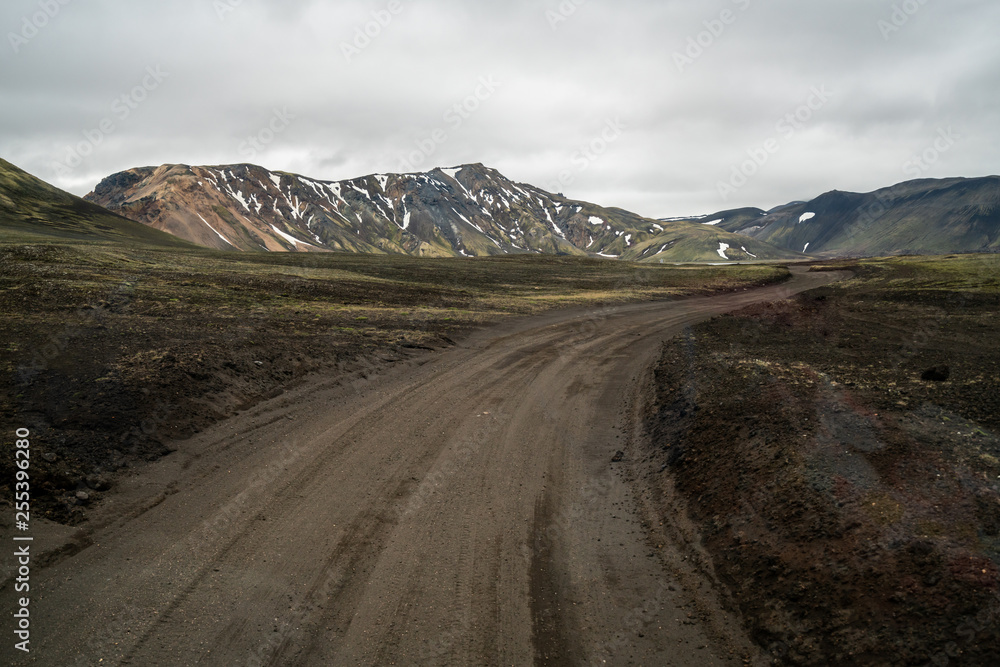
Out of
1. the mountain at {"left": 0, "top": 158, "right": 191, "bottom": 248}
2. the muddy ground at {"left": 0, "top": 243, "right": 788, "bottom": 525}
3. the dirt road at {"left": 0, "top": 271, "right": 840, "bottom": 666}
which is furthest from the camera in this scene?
the mountain at {"left": 0, "top": 158, "right": 191, "bottom": 248}

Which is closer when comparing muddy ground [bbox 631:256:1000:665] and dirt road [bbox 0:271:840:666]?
muddy ground [bbox 631:256:1000:665]

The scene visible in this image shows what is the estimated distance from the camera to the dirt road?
17.5 feet

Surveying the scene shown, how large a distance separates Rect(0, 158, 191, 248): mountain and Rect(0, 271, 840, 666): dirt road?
111 meters

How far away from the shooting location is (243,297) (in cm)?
2948

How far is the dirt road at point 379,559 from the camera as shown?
5.33 meters

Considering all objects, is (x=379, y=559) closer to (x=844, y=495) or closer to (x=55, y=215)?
(x=844, y=495)

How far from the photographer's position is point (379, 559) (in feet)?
22.1

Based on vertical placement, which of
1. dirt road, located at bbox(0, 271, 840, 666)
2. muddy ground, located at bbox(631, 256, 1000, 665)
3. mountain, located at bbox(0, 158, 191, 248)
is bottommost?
dirt road, located at bbox(0, 271, 840, 666)

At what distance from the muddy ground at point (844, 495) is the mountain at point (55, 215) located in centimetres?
11570

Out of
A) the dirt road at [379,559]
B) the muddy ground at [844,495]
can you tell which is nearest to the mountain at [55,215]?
the dirt road at [379,559]

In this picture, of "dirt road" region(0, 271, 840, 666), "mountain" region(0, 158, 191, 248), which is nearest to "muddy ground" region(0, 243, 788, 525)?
"dirt road" region(0, 271, 840, 666)

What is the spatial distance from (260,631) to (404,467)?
4210mm

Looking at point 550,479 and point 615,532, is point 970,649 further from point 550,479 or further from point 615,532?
point 550,479

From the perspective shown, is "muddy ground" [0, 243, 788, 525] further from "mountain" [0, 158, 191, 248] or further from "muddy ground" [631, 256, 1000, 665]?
"mountain" [0, 158, 191, 248]
